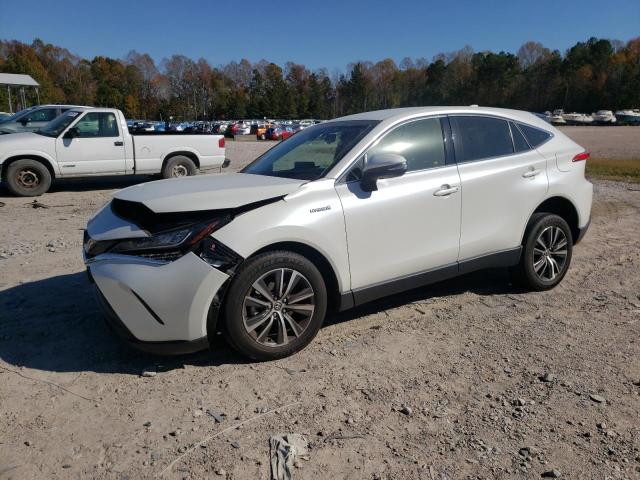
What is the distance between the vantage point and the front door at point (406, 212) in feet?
12.2

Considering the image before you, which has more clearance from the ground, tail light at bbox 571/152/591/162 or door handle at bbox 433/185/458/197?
tail light at bbox 571/152/591/162

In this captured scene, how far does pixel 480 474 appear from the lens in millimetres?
2422

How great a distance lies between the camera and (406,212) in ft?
12.8

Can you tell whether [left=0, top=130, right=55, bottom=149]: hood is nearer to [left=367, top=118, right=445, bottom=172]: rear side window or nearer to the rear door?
[left=367, top=118, right=445, bottom=172]: rear side window

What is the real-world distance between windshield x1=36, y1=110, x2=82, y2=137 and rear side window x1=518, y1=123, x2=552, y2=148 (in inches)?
369

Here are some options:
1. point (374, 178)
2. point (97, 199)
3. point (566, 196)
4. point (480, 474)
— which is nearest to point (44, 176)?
point (97, 199)

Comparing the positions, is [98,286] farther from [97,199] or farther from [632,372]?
[97,199]

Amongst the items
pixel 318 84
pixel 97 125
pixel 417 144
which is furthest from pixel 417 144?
pixel 318 84

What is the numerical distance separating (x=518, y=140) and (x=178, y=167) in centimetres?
891

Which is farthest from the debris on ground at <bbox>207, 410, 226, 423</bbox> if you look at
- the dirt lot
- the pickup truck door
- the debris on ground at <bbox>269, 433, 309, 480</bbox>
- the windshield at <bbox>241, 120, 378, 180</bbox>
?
the pickup truck door

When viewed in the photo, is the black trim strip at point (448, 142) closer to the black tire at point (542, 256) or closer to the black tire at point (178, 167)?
the black tire at point (542, 256)

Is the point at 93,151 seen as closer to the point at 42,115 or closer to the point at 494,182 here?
the point at 42,115

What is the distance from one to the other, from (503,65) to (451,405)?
12657cm

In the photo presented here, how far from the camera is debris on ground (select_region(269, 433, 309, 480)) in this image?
2.46m
